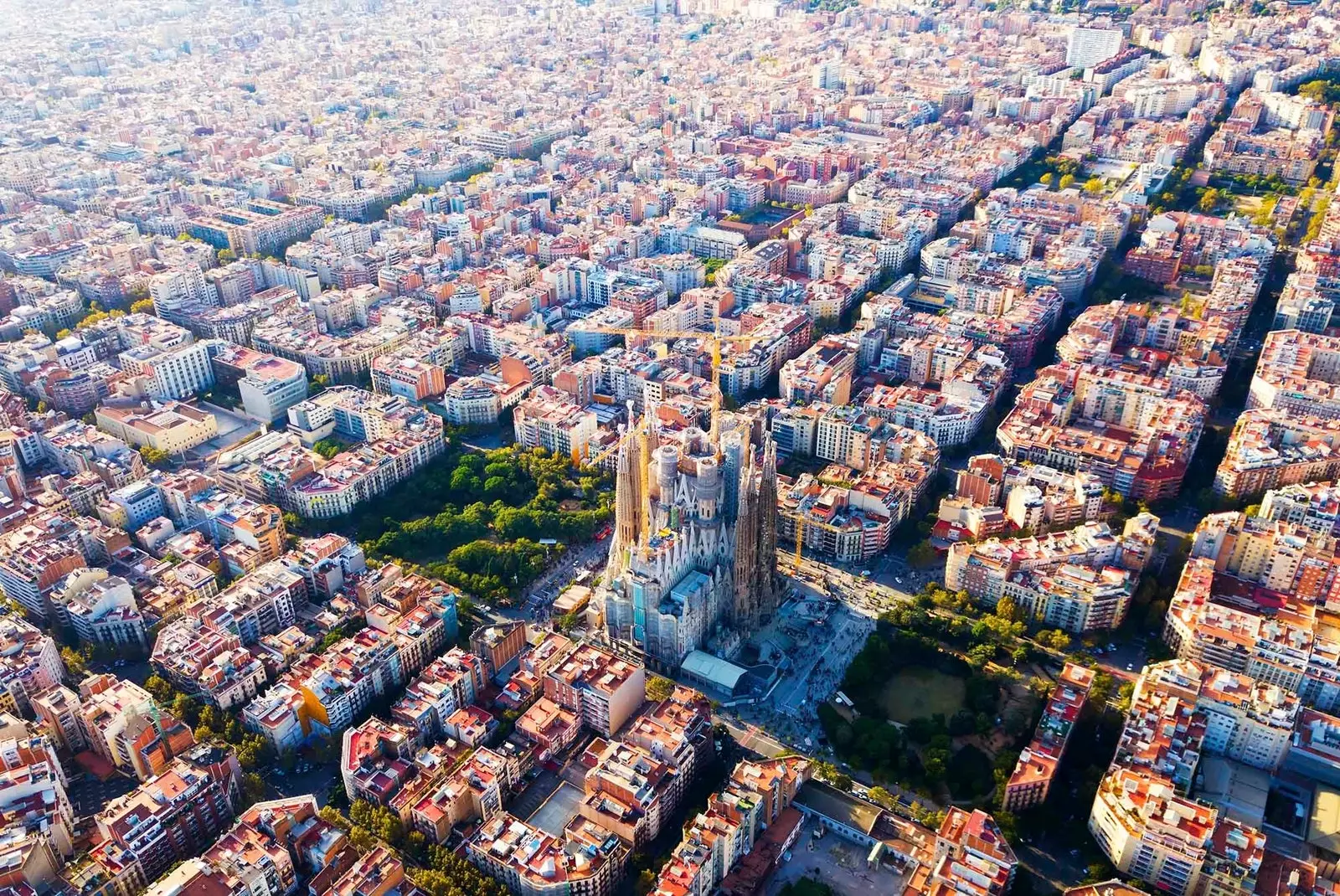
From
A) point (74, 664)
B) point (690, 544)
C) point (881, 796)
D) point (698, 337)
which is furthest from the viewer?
point (698, 337)

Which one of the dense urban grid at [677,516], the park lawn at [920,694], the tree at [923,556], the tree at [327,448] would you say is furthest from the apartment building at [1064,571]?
the tree at [327,448]

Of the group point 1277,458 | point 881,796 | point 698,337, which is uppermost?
point 698,337

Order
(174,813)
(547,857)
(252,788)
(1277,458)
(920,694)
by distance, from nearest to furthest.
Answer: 1. (547,857)
2. (174,813)
3. (252,788)
4. (920,694)
5. (1277,458)

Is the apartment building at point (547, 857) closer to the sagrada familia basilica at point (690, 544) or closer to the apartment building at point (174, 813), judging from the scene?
the apartment building at point (174, 813)

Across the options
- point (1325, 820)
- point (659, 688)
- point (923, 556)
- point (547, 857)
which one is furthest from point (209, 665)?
point (1325, 820)

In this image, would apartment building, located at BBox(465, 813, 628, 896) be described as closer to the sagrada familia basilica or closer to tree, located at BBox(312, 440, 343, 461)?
the sagrada familia basilica

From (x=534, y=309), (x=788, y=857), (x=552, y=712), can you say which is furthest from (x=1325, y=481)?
(x=534, y=309)

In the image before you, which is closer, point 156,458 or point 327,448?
point 156,458

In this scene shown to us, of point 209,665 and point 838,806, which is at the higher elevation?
point 209,665

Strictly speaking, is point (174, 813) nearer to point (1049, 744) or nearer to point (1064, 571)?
Answer: point (1049, 744)
